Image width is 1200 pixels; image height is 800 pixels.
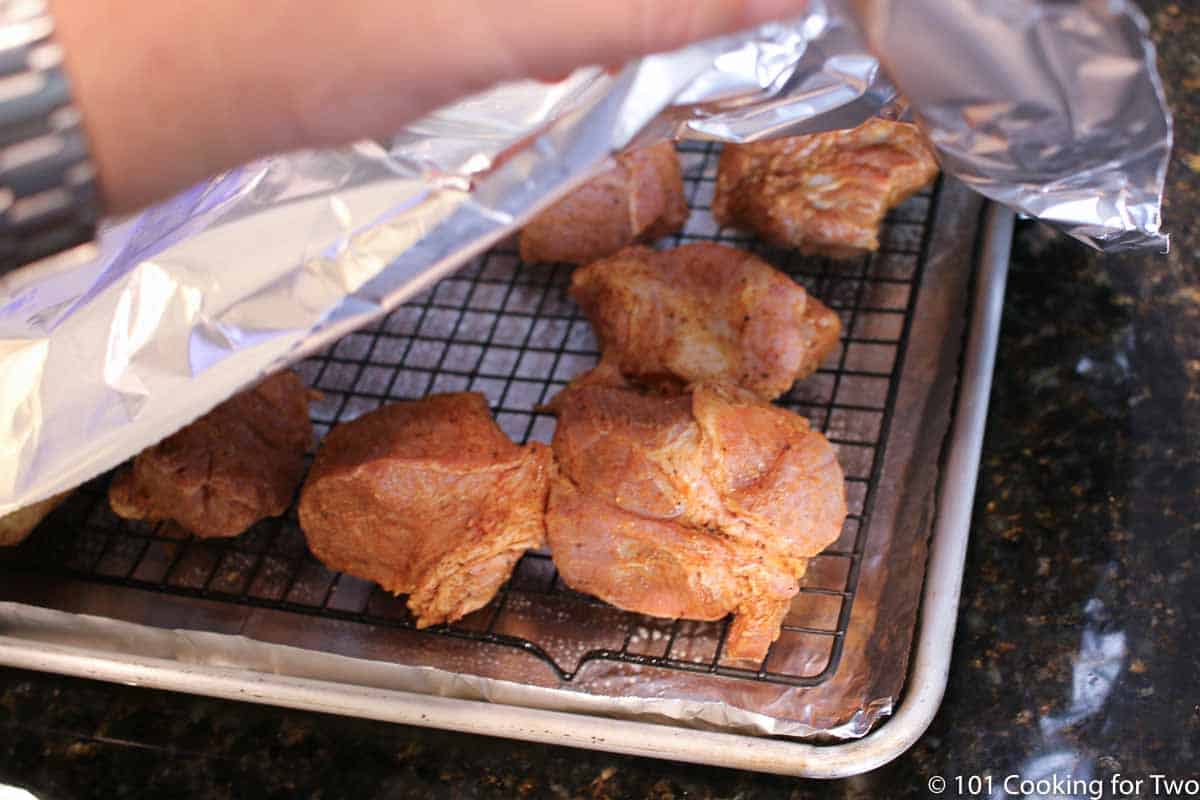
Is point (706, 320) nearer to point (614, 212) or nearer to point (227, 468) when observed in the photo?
point (614, 212)

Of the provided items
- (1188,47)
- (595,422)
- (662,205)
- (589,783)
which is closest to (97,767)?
(589,783)

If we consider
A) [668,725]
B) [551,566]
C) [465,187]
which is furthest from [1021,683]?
[465,187]

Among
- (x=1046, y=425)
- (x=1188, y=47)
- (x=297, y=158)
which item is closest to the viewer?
(x=297, y=158)

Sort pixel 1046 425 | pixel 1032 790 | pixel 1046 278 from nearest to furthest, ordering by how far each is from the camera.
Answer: pixel 1032 790
pixel 1046 425
pixel 1046 278

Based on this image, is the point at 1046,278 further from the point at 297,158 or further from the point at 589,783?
the point at 297,158

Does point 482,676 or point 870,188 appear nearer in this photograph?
point 482,676

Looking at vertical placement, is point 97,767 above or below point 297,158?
below
